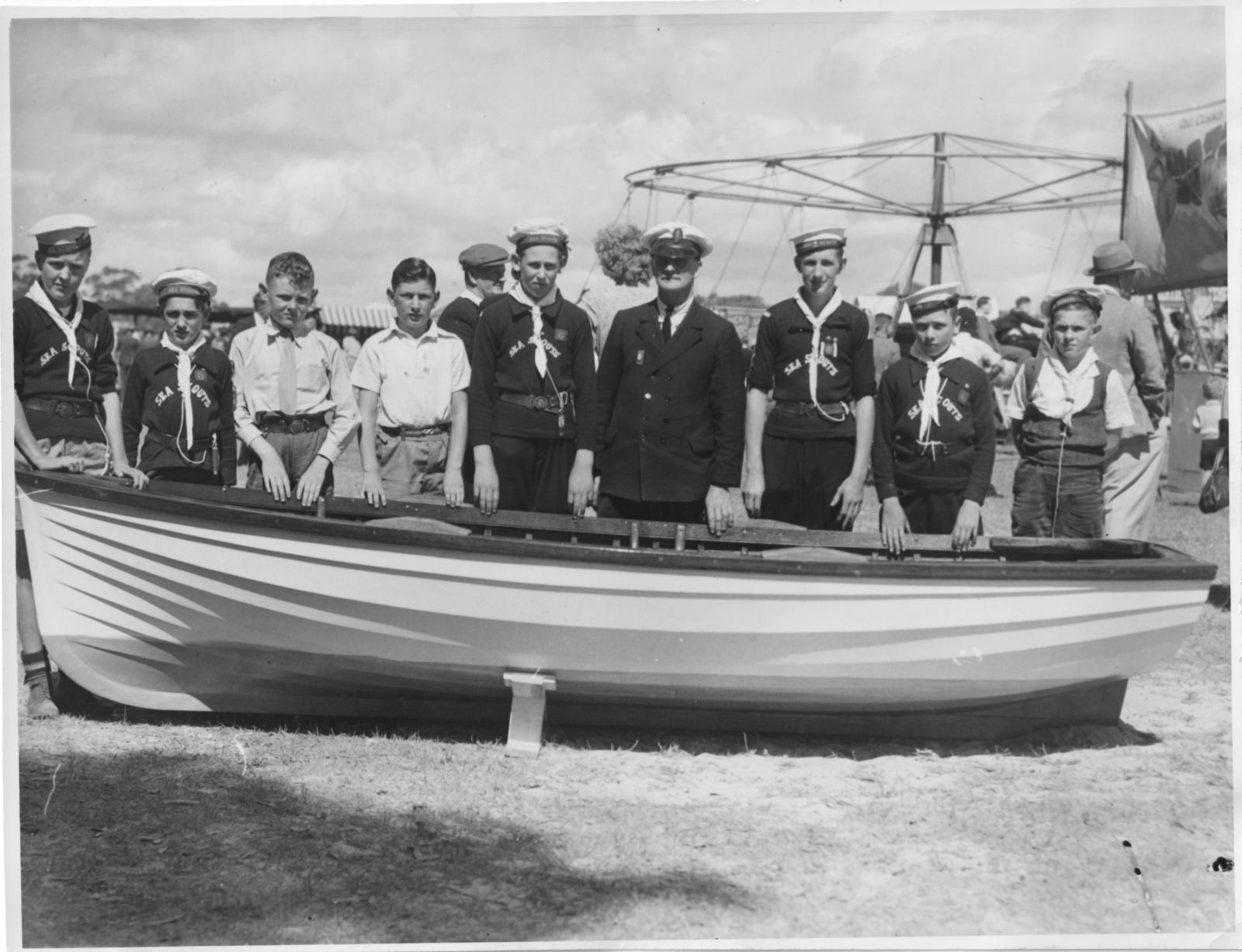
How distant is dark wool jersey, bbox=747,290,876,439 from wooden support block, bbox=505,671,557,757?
145 centimetres

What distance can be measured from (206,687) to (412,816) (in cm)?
133

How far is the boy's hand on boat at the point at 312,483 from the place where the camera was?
4598 mm

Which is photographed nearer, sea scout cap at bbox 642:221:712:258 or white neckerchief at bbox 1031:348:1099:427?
sea scout cap at bbox 642:221:712:258

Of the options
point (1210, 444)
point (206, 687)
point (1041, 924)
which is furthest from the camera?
point (1210, 444)

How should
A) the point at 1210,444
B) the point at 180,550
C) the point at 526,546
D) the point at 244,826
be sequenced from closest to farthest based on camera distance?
the point at 244,826 → the point at 526,546 → the point at 180,550 → the point at 1210,444

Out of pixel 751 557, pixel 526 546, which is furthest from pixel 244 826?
pixel 751 557

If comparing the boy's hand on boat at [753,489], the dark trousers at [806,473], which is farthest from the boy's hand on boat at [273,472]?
the dark trousers at [806,473]

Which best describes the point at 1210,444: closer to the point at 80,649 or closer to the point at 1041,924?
the point at 1041,924

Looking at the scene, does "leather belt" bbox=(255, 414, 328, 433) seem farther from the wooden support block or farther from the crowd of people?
the wooden support block

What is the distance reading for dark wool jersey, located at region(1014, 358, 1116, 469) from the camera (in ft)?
16.4

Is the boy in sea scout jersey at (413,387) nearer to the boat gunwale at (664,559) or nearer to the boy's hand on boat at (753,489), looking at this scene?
the boat gunwale at (664,559)

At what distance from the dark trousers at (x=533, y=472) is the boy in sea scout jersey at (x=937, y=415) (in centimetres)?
129

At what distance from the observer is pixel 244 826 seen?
386cm

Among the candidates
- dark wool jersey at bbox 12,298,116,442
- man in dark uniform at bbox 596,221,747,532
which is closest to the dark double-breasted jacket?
man in dark uniform at bbox 596,221,747,532
